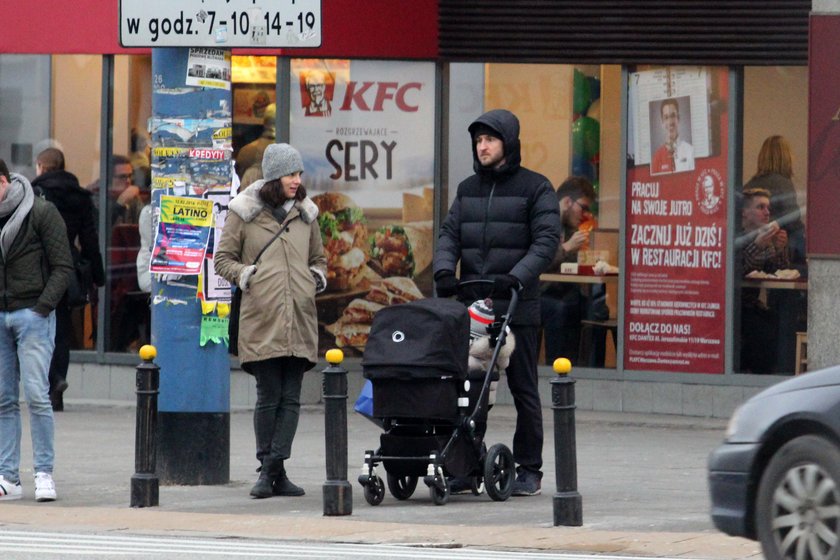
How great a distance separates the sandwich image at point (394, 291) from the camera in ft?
54.9

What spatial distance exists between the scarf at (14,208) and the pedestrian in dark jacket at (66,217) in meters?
4.68

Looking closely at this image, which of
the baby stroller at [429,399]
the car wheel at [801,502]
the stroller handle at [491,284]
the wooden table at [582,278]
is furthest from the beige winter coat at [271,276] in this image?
the wooden table at [582,278]

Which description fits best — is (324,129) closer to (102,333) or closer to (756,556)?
(102,333)

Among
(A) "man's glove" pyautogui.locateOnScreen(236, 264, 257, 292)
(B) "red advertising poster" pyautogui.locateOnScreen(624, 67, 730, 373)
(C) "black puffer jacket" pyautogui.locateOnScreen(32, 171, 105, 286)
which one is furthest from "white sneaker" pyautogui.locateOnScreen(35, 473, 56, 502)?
(B) "red advertising poster" pyautogui.locateOnScreen(624, 67, 730, 373)

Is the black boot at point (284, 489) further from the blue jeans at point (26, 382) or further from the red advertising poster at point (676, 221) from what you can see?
the red advertising poster at point (676, 221)

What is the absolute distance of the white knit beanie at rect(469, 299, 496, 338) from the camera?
439 inches

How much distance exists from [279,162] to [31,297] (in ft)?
5.36

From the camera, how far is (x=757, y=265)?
1586cm

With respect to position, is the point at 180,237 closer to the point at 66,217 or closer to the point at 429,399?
the point at 429,399

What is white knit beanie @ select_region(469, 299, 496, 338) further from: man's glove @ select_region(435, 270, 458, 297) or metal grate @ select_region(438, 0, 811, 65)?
metal grate @ select_region(438, 0, 811, 65)

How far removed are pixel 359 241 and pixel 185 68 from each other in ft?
16.6

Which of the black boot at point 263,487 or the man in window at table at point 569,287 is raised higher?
the man in window at table at point 569,287

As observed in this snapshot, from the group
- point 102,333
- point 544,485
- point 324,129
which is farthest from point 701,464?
point 102,333

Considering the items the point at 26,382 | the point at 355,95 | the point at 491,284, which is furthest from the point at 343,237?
the point at 26,382
